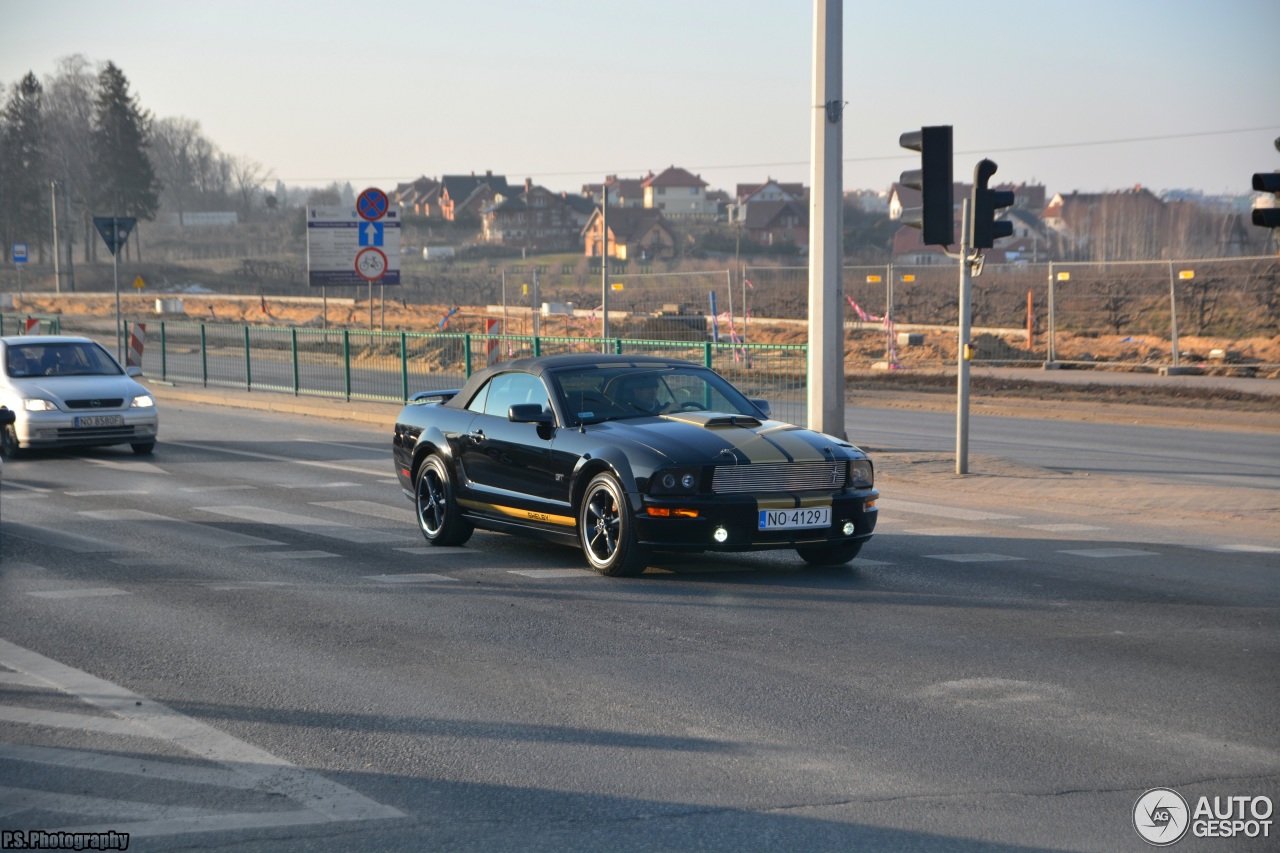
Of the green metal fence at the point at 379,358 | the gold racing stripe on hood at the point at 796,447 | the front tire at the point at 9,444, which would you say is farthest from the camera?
the green metal fence at the point at 379,358

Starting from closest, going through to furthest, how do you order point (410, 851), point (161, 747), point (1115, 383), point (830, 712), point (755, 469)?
point (410, 851), point (161, 747), point (830, 712), point (755, 469), point (1115, 383)

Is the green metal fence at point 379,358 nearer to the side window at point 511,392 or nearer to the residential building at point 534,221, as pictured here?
the side window at point 511,392

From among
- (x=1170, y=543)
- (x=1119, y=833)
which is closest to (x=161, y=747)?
(x=1119, y=833)

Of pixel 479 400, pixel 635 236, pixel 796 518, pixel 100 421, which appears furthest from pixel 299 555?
pixel 635 236

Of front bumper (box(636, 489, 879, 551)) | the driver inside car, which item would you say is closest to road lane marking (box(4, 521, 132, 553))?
the driver inside car

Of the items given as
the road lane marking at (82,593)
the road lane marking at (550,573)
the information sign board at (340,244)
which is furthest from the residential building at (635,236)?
the road lane marking at (82,593)

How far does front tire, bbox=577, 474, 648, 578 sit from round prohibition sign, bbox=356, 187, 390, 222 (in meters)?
19.0

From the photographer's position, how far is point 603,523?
10.1m

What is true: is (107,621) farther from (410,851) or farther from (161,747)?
(410,851)

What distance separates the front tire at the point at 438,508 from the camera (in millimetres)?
11492

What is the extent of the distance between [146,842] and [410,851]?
92cm

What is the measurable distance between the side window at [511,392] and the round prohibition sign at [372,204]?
17.3 metres

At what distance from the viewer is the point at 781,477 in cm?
977

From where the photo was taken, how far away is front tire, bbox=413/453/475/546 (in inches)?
452
